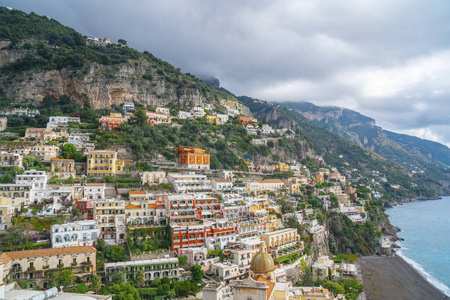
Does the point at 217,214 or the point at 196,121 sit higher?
the point at 196,121

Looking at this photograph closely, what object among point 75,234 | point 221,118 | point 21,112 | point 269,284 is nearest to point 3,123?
point 21,112

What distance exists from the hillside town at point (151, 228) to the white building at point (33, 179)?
134 mm

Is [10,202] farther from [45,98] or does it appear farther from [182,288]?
[45,98]

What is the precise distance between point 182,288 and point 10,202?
23.1 metres

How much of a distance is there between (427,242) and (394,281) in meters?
28.8

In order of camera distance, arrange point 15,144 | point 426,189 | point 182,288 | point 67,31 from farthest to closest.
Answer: point 426,189, point 67,31, point 15,144, point 182,288

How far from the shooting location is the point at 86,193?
44438 millimetres

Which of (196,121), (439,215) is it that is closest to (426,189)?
(439,215)

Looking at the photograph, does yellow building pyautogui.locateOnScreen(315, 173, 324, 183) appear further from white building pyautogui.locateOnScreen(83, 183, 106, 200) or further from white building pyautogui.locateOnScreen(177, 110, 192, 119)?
white building pyautogui.locateOnScreen(83, 183, 106, 200)

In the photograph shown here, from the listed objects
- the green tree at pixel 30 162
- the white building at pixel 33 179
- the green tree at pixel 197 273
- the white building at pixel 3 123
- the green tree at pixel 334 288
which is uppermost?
the white building at pixel 3 123

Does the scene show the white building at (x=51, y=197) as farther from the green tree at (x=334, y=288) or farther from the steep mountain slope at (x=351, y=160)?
the steep mountain slope at (x=351, y=160)

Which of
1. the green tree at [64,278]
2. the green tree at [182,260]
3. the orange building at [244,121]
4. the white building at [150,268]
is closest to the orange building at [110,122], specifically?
the green tree at [182,260]

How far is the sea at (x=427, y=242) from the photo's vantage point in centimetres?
5475

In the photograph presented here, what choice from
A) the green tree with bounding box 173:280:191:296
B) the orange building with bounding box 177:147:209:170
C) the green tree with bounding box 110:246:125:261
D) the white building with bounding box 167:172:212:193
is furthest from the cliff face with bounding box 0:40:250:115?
the green tree with bounding box 173:280:191:296
